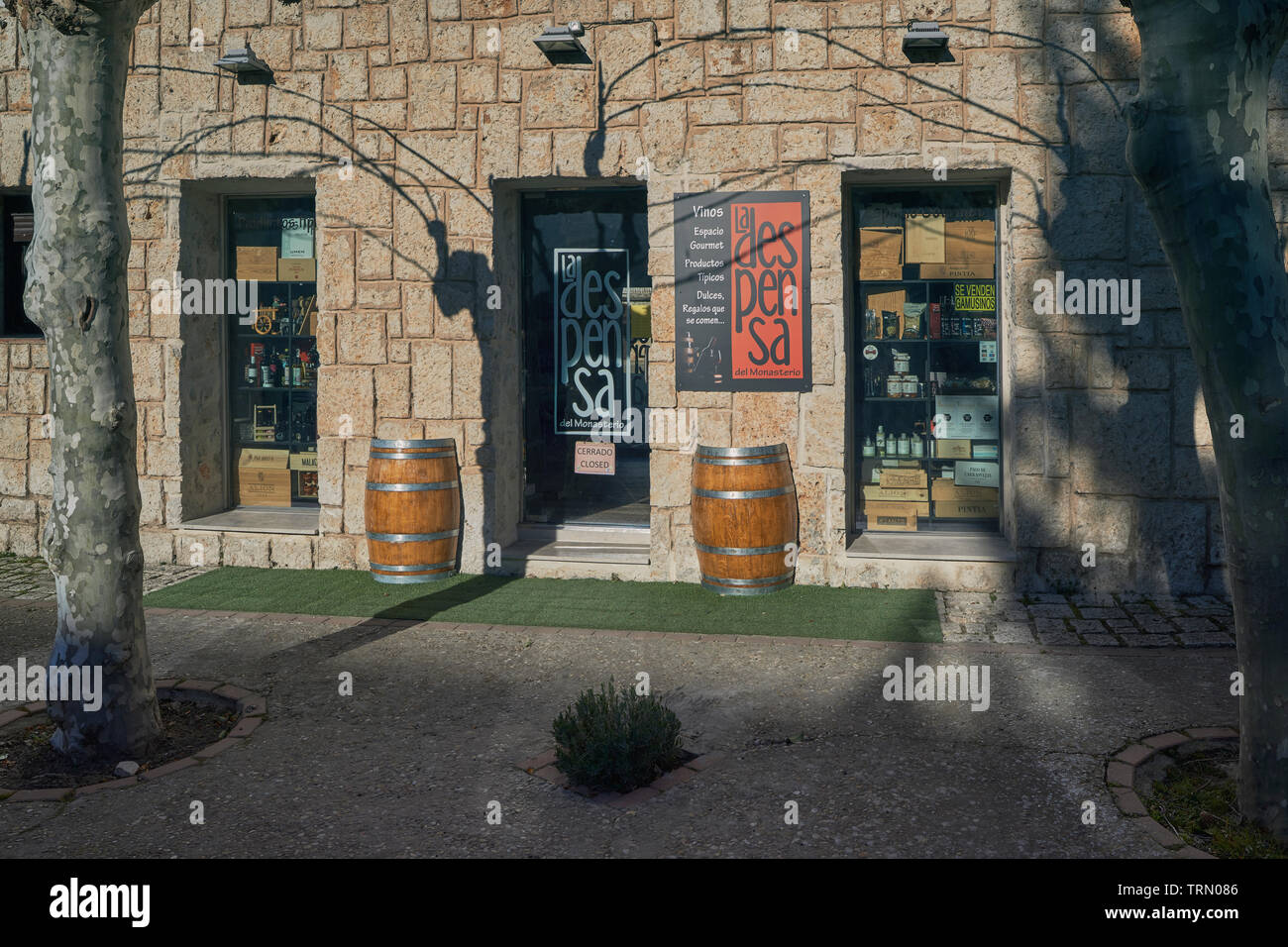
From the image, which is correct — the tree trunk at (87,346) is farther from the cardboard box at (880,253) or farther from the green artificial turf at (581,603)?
the cardboard box at (880,253)

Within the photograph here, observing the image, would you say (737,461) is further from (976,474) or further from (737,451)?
(976,474)

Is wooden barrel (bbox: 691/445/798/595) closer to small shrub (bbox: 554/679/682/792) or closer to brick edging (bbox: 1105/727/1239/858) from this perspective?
small shrub (bbox: 554/679/682/792)

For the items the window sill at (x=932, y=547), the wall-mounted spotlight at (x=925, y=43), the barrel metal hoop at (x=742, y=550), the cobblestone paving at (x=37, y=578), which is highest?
the wall-mounted spotlight at (x=925, y=43)

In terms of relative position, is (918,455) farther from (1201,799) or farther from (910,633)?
(1201,799)

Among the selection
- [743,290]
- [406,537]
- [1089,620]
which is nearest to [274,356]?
[406,537]

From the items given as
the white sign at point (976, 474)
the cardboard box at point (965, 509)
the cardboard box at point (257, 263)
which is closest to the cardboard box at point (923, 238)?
the white sign at point (976, 474)

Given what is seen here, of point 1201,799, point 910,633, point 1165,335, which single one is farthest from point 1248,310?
point 1165,335

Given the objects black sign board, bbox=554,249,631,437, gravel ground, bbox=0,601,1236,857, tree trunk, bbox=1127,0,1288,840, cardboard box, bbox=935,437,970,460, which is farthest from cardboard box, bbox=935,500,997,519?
tree trunk, bbox=1127,0,1288,840

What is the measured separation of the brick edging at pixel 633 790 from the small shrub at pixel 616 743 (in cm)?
3

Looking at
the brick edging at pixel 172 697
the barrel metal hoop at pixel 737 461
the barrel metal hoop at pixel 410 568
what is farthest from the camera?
the barrel metal hoop at pixel 410 568

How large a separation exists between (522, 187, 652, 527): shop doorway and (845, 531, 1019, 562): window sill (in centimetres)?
159

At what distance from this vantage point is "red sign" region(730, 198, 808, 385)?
741cm

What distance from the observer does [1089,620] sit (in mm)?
6531

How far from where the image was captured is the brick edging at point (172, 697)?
4.16m
